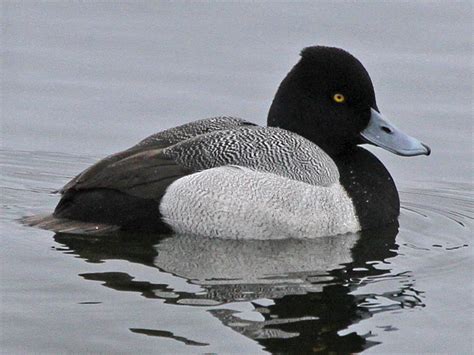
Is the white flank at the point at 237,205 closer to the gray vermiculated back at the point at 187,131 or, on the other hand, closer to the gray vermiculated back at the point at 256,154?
the gray vermiculated back at the point at 256,154

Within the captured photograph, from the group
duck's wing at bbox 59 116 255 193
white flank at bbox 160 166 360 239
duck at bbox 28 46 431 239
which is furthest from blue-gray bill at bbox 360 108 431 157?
white flank at bbox 160 166 360 239

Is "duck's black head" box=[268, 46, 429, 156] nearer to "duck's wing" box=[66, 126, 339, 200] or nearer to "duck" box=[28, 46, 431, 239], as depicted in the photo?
"duck" box=[28, 46, 431, 239]

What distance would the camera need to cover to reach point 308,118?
10.6m

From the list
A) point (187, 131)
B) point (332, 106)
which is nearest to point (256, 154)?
point (187, 131)

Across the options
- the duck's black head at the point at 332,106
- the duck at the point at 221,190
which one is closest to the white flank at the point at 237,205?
the duck at the point at 221,190

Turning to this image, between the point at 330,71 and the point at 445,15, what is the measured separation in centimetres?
571

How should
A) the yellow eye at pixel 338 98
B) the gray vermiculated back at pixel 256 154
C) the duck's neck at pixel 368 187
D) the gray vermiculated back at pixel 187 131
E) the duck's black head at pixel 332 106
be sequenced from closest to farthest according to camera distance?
the gray vermiculated back at pixel 256 154 → the gray vermiculated back at pixel 187 131 → the duck's neck at pixel 368 187 → the duck's black head at pixel 332 106 → the yellow eye at pixel 338 98

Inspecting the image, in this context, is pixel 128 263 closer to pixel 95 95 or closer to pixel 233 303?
pixel 233 303

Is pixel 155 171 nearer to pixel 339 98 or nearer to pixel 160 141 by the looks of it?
pixel 160 141

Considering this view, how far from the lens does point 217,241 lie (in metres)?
9.72

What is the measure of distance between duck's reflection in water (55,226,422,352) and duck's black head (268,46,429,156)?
800mm

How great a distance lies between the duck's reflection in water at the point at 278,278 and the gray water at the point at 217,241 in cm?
2

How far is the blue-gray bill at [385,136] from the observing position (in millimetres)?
10703

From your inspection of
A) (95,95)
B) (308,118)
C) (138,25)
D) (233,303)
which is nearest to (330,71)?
(308,118)
